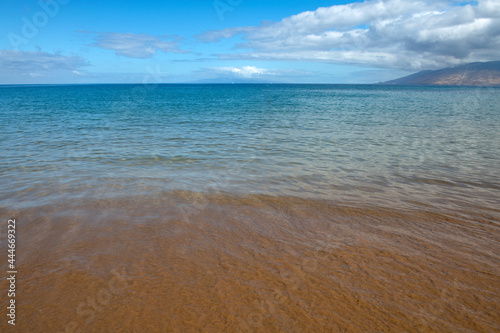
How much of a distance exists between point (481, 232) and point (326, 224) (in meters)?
3.16

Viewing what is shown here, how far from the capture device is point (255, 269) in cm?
498

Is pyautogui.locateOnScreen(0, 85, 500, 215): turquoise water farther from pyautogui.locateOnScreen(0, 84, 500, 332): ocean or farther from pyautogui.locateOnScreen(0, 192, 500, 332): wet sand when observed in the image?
pyautogui.locateOnScreen(0, 192, 500, 332): wet sand

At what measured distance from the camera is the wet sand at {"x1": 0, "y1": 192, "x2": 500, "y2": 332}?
3.91 m

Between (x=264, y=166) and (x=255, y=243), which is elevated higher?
(x=255, y=243)

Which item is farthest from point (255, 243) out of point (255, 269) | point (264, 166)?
point (264, 166)

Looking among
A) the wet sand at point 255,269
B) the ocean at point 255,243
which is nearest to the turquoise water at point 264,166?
the ocean at point 255,243

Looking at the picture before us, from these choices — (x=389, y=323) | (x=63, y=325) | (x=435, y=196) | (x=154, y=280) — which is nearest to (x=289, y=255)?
(x=389, y=323)

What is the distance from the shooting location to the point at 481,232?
6.28 m

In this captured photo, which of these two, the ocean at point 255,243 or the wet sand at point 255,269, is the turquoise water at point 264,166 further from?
the wet sand at point 255,269

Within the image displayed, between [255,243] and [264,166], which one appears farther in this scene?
[264,166]

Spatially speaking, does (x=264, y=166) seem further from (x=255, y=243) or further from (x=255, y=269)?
(x=255, y=269)

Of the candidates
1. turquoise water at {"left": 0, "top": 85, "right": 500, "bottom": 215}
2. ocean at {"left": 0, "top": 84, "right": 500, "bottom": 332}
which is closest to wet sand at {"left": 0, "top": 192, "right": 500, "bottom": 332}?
ocean at {"left": 0, "top": 84, "right": 500, "bottom": 332}

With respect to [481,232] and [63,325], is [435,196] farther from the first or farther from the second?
[63,325]

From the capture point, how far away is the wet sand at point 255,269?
391 centimetres
